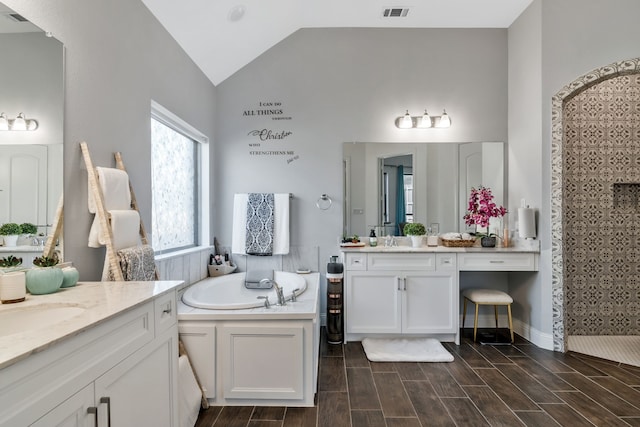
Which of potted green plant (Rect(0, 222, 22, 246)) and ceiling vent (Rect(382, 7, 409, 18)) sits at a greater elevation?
ceiling vent (Rect(382, 7, 409, 18))

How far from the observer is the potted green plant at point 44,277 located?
4.50 feet

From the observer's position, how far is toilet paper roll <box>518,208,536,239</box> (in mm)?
3154

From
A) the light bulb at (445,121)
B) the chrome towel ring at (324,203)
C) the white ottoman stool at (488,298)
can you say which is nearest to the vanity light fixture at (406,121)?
the light bulb at (445,121)

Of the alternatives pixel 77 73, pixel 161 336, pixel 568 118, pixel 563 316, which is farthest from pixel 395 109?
pixel 161 336

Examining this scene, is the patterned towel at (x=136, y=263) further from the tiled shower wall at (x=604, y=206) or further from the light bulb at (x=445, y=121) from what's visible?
the tiled shower wall at (x=604, y=206)

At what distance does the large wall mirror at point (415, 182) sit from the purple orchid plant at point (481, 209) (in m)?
0.08

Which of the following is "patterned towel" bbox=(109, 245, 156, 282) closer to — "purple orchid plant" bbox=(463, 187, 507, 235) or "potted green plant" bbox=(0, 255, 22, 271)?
"potted green plant" bbox=(0, 255, 22, 271)

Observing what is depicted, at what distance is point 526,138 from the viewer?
3.36 metres

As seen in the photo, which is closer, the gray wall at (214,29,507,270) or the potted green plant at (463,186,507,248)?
the potted green plant at (463,186,507,248)

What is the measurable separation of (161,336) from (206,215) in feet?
7.18

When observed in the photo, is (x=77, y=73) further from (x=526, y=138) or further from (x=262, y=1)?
(x=526, y=138)

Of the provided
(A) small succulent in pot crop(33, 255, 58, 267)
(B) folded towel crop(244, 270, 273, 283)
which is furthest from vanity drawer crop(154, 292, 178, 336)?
(B) folded towel crop(244, 270, 273, 283)

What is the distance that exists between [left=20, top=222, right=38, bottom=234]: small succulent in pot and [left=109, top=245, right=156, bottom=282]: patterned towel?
39 cm

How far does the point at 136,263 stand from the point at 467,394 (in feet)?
7.16
